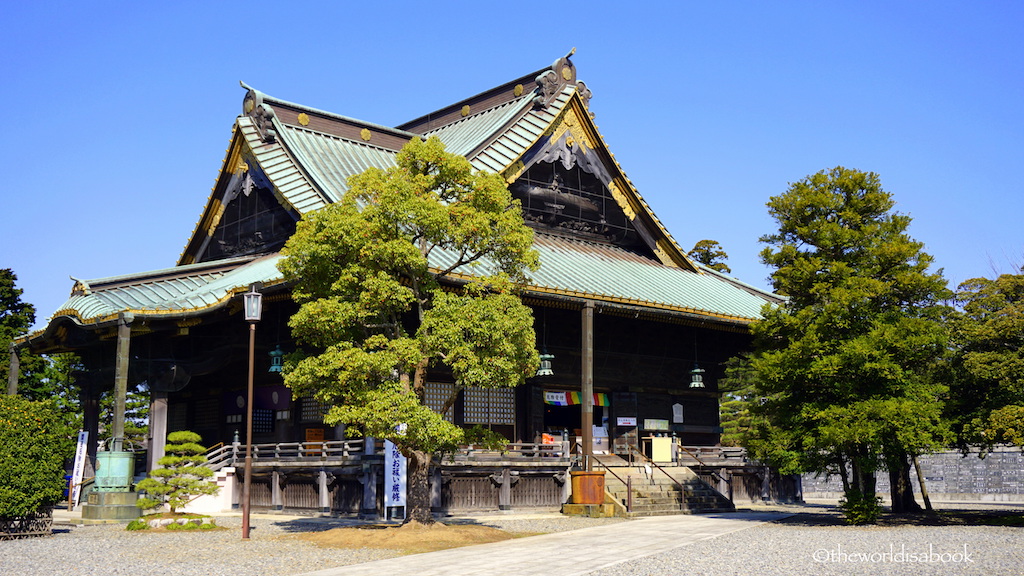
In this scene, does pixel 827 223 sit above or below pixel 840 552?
above

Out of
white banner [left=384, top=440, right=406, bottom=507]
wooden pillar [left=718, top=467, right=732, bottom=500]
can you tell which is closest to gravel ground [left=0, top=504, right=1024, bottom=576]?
white banner [left=384, top=440, right=406, bottom=507]

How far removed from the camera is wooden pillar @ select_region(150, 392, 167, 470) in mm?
26750

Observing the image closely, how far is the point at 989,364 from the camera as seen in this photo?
21547 mm

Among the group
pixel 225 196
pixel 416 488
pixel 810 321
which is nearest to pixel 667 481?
pixel 810 321

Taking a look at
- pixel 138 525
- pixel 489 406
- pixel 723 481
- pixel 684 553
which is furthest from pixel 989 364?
pixel 138 525

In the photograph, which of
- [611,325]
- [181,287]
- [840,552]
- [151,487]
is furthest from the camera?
[611,325]

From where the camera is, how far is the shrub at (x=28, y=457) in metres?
18.4

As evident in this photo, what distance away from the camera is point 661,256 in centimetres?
3647

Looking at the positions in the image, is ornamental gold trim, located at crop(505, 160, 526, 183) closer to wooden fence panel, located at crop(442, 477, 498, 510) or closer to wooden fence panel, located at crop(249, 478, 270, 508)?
wooden fence panel, located at crop(442, 477, 498, 510)

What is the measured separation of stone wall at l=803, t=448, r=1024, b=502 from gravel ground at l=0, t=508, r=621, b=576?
2349 centimetres

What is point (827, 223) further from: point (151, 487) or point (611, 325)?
point (151, 487)

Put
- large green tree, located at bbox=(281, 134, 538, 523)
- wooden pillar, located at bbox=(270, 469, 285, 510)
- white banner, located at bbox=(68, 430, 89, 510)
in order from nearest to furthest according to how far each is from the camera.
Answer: large green tree, located at bbox=(281, 134, 538, 523), wooden pillar, located at bbox=(270, 469, 285, 510), white banner, located at bbox=(68, 430, 89, 510)

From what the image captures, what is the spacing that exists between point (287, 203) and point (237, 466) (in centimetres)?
807

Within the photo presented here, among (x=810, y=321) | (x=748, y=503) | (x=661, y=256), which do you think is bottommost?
(x=748, y=503)
